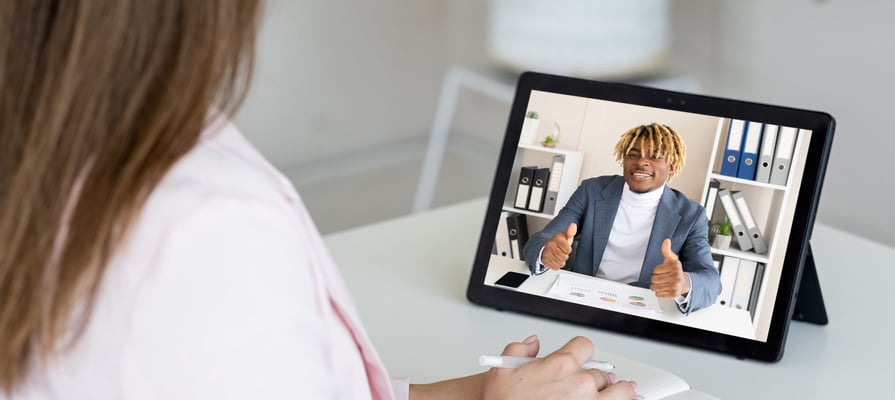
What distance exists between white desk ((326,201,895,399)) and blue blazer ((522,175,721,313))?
69 mm

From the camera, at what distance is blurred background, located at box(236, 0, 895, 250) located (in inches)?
97.6

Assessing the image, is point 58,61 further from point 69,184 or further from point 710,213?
point 710,213

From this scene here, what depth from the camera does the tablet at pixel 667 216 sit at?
973 millimetres

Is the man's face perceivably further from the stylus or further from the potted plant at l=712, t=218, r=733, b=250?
the stylus

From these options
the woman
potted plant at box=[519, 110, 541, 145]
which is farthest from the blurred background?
the woman

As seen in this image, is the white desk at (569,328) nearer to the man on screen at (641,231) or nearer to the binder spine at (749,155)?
the man on screen at (641,231)

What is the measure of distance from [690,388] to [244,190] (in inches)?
21.0

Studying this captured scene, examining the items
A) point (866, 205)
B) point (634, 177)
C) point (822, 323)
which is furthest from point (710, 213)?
point (866, 205)

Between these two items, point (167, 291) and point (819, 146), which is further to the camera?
point (819, 146)

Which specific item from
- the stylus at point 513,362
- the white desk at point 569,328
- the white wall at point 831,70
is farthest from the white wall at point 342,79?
the stylus at point 513,362

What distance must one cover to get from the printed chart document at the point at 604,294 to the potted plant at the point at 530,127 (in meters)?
0.15

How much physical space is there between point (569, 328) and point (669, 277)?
120 millimetres

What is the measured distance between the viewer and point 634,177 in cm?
100

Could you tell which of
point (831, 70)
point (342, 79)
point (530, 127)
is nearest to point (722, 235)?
point (530, 127)
